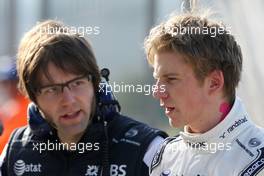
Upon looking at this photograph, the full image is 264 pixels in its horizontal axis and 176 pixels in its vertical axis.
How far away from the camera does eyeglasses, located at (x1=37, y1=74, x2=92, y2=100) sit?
7.13 ft

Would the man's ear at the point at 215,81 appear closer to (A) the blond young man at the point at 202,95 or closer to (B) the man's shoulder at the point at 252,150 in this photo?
(A) the blond young man at the point at 202,95

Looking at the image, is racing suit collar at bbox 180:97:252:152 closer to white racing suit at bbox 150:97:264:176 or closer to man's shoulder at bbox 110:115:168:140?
white racing suit at bbox 150:97:264:176

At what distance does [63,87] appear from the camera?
7.13 ft

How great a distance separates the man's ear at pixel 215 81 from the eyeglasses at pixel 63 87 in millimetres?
512

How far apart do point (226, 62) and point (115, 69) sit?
223 centimetres

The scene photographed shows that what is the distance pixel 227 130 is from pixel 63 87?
620 mm

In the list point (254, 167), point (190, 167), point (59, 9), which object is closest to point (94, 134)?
point (190, 167)

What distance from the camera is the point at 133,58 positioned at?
167 inches

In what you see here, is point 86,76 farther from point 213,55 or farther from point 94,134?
point 213,55

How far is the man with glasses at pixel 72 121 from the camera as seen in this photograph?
2.17 metres

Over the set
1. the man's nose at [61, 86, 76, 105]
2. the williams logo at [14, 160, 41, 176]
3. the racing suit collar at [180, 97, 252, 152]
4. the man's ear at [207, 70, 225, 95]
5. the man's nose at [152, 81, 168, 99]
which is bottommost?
the williams logo at [14, 160, 41, 176]

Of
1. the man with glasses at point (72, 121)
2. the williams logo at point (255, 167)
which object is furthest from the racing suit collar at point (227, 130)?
the man with glasses at point (72, 121)

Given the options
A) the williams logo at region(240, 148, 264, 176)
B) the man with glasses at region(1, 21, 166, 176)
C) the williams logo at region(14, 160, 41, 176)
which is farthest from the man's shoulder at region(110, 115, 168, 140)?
the williams logo at region(240, 148, 264, 176)

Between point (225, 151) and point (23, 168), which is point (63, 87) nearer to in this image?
point (23, 168)
